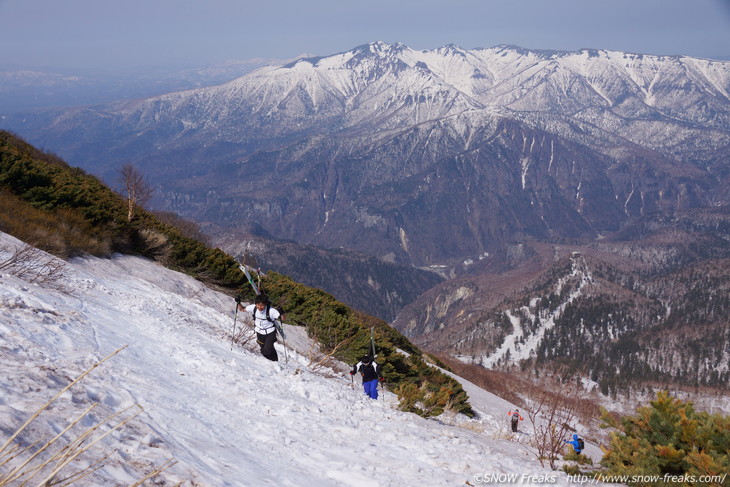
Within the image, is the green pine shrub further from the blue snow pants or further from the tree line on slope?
the blue snow pants

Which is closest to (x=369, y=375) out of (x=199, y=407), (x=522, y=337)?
(x=199, y=407)

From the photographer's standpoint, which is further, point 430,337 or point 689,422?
point 430,337

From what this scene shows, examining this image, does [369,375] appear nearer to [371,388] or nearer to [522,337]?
[371,388]

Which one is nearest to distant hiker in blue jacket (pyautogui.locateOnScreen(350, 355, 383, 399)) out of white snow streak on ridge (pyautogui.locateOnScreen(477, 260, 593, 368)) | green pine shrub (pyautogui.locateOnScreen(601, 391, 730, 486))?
green pine shrub (pyautogui.locateOnScreen(601, 391, 730, 486))

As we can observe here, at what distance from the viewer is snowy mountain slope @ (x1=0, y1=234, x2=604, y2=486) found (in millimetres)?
4742

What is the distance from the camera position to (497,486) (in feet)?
20.4

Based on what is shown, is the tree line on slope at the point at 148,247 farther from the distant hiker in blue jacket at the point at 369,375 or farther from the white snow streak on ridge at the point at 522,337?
the white snow streak on ridge at the point at 522,337

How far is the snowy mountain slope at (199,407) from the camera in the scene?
4.74 meters

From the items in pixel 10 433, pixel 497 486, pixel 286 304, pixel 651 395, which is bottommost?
pixel 651 395

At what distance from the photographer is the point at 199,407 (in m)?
6.90

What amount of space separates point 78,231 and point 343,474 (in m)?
12.6

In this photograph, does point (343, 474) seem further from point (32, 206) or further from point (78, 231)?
point (32, 206)

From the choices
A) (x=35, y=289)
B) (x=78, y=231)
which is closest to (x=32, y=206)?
(x=78, y=231)

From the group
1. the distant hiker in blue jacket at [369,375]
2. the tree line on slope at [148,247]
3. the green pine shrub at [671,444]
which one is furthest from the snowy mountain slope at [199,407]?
the tree line on slope at [148,247]
